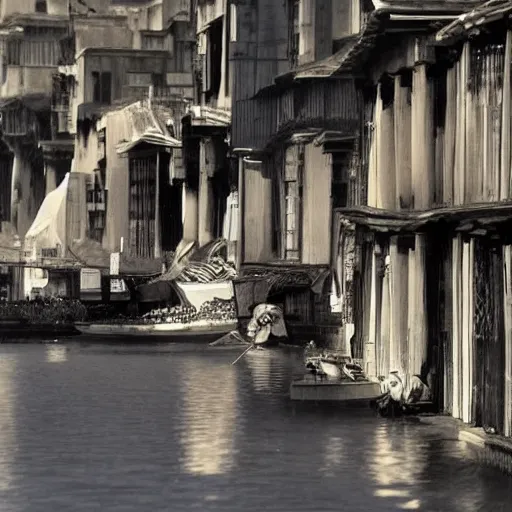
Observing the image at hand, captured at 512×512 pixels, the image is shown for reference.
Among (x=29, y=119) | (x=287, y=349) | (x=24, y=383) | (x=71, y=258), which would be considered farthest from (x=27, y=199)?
(x=24, y=383)

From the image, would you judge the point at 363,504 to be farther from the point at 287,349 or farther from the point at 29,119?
the point at 29,119

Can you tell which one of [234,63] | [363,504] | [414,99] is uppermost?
[234,63]

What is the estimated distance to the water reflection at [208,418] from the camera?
28.7 meters

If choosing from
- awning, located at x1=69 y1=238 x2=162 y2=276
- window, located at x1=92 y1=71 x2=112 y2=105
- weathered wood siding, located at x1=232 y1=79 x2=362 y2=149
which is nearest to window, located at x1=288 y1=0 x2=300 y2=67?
weathered wood siding, located at x1=232 y1=79 x2=362 y2=149

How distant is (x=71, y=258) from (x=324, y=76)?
3575cm

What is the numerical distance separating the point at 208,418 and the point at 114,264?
161ft

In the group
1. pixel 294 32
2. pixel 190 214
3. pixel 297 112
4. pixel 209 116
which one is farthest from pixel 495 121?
pixel 190 214

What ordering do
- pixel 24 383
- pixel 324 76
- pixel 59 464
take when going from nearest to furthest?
pixel 59 464 → pixel 24 383 → pixel 324 76

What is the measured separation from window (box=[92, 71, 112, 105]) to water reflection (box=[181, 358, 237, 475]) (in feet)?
150

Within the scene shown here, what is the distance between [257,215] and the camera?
226ft

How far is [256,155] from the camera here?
67.8m

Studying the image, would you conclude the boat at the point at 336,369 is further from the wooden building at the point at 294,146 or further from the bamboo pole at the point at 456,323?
the wooden building at the point at 294,146

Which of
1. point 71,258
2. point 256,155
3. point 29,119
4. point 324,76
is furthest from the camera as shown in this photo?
point 29,119

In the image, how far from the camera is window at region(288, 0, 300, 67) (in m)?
63.6
